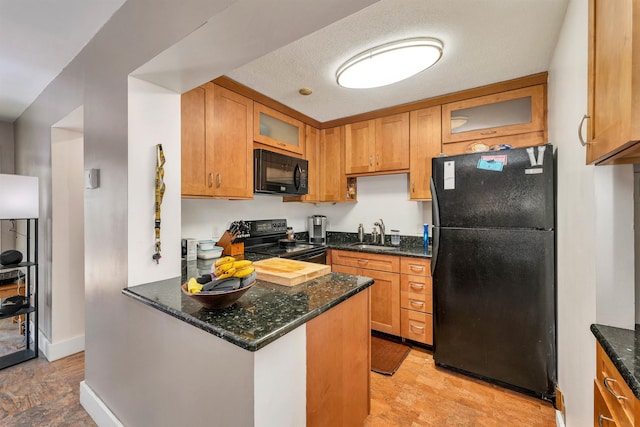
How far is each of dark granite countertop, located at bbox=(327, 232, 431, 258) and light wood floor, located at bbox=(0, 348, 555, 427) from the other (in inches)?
38.3

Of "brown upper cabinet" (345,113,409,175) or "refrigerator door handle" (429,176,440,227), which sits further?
"brown upper cabinet" (345,113,409,175)

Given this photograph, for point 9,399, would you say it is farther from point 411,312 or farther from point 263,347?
point 411,312

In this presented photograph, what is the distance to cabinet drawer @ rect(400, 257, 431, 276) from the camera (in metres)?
2.51

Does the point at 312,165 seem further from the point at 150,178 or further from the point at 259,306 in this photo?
the point at 259,306

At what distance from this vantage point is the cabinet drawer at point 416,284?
2.51m

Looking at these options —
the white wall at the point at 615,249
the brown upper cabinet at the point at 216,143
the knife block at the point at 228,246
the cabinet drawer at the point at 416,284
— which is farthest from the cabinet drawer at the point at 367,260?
the white wall at the point at 615,249

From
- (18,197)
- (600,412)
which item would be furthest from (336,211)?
(18,197)

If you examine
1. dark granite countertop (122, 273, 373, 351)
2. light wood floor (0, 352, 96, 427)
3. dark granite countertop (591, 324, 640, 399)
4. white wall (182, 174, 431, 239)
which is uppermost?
white wall (182, 174, 431, 239)

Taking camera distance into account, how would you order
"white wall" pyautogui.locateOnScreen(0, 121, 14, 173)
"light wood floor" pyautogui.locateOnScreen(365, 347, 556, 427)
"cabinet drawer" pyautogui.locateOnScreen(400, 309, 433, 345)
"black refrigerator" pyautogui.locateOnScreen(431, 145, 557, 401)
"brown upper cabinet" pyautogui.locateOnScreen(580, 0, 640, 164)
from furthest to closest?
"white wall" pyautogui.locateOnScreen(0, 121, 14, 173), "cabinet drawer" pyautogui.locateOnScreen(400, 309, 433, 345), "black refrigerator" pyautogui.locateOnScreen(431, 145, 557, 401), "light wood floor" pyautogui.locateOnScreen(365, 347, 556, 427), "brown upper cabinet" pyautogui.locateOnScreen(580, 0, 640, 164)

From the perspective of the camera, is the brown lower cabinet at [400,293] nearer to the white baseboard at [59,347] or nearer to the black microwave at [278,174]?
the black microwave at [278,174]

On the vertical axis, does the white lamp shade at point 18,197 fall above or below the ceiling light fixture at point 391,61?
below

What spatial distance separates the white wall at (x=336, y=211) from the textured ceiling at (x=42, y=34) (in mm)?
1293

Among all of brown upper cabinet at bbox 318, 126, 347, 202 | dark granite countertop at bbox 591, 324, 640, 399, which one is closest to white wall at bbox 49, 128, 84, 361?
brown upper cabinet at bbox 318, 126, 347, 202

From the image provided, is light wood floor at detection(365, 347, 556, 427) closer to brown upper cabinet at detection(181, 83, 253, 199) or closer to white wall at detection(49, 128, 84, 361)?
brown upper cabinet at detection(181, 83, 253, 199)
